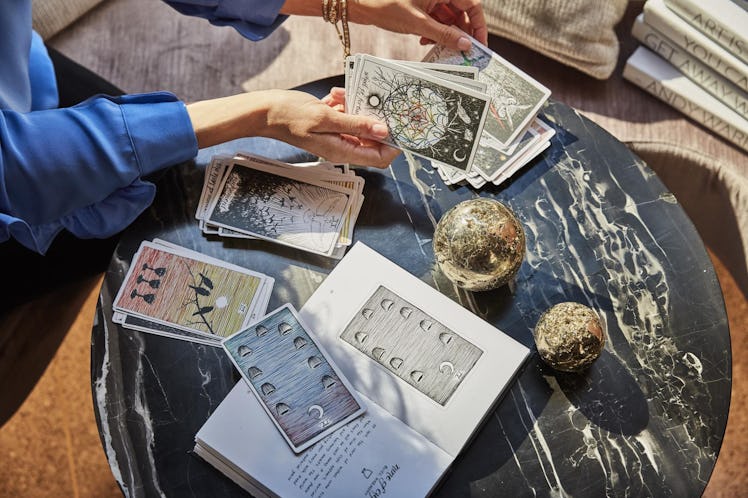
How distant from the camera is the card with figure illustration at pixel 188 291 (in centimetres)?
131

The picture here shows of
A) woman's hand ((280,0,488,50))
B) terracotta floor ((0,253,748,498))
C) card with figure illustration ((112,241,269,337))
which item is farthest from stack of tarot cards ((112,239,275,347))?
terracotta floor ((0,253,748,498))

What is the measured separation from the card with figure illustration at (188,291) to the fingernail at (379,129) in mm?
354

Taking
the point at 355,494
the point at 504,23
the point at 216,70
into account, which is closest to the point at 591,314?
the point at 355,494

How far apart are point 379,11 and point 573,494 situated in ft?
3.59

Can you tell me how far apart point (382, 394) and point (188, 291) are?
1.39ft

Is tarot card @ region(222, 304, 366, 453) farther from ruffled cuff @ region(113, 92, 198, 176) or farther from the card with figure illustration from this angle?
ruffled cuff @ region(113, 92, 198, 176)

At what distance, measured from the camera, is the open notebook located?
3.78 ft

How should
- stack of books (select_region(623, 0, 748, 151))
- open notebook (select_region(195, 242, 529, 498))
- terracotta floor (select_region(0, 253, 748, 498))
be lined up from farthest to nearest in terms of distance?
terracotta floor (select_region(0, 253, 748, 498)) < stack of books (select_region(623, 0, 748, 151)) < open notebook (select_region(195, 242, 529, 498))

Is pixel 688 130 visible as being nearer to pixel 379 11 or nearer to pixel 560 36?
pixel 560 36

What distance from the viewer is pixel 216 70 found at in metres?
2.02

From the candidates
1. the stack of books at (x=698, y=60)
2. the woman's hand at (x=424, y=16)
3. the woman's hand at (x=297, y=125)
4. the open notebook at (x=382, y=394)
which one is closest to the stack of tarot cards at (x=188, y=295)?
the open notebook at (x=382, y=394)

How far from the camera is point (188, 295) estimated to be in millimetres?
1333

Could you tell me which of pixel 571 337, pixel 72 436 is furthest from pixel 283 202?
pixel 72 436

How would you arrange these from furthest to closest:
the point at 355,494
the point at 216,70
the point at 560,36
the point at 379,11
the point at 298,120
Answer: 1. the point at 216,70
2. the point at 560,36
3. the point at 379,11
4. the point at 298,120
5. the point at 355,494
